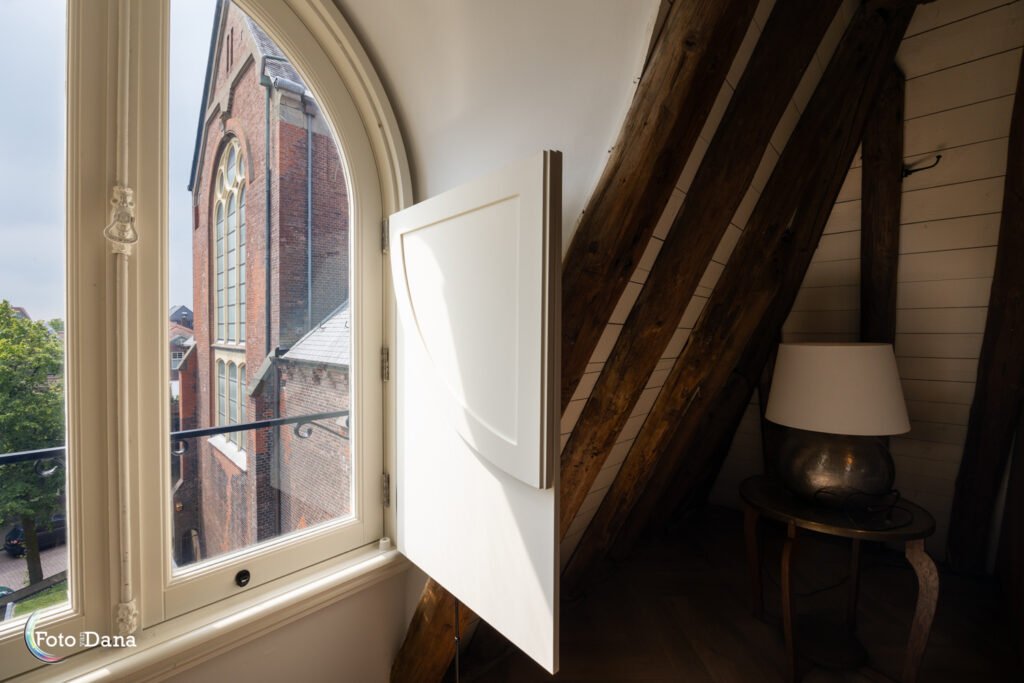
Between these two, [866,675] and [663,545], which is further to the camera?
[663,545]

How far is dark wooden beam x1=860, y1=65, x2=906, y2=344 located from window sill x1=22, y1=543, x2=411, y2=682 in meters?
2.38

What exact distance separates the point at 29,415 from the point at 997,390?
11.0 feet

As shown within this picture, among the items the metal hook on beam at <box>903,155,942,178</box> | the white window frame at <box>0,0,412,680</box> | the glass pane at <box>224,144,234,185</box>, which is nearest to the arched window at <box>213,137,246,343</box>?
the glass pane at <box>224,144,234,185</box>

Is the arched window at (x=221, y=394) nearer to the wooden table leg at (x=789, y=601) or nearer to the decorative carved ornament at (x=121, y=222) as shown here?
the decorative carved ornament at (x=121, y=222)

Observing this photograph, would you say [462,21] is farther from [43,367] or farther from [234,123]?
[43,367]

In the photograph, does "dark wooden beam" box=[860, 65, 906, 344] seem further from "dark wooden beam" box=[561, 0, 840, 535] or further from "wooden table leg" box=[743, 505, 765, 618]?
"wooden table leg" box=[743, 505, 765, 618]

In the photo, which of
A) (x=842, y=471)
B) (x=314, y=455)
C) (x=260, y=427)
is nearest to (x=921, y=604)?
(x=842, y=471)

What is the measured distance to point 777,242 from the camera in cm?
184

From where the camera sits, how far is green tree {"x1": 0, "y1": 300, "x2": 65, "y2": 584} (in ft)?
3.40

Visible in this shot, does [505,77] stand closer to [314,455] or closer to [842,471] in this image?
[314,455]

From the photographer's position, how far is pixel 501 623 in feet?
3.73

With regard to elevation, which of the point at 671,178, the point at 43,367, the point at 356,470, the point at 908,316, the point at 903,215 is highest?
the point at 903,215

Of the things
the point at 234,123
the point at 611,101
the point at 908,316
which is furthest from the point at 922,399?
the point at 234,123

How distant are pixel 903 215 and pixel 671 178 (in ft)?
5.21
